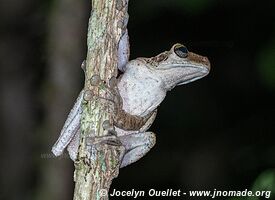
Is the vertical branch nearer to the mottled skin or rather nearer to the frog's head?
the mottled skin

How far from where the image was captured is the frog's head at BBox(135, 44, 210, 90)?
319 cm

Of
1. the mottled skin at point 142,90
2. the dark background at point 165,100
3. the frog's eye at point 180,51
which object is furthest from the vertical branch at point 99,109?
the dark background at point 165,100

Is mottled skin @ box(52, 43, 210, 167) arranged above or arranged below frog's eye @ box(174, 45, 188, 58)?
below

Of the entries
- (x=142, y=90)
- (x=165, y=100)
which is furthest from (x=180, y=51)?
(x=165, y=100)

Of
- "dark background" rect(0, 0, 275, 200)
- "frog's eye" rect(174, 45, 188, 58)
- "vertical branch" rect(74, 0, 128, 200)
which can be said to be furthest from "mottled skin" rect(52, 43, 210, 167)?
"dark background" rect(0, 0, 275, 200)

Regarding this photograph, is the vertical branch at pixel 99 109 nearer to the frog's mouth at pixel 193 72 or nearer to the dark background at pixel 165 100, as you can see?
the frog's mouth at pixel 193 72

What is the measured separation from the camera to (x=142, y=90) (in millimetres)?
3168

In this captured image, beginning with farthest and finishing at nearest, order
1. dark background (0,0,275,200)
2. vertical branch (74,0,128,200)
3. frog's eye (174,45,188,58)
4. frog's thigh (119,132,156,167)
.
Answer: dark background (0,0,275,200)
frog's eye (174,45,188,58)
frog's thigh (119,132,156,167)
vertical branch (74,0,128,200)

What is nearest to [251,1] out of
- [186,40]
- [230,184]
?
[186,40]

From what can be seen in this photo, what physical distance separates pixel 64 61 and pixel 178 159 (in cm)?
202

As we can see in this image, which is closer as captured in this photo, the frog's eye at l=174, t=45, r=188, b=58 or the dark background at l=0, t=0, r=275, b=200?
the frog's eye at l=174, t=45, r=188, b=58

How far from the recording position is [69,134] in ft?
10.1

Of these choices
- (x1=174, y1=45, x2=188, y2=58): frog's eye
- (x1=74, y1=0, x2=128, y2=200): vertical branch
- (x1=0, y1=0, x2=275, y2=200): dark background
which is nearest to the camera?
(x1=74, y1=0, x2=128, y2=200): vertical branch

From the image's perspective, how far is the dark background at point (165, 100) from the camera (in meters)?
4.72
